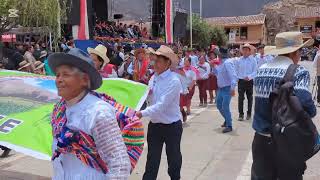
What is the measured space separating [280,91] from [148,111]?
160 cm

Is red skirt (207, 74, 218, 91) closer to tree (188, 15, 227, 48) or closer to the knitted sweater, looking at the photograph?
the knitted sweater

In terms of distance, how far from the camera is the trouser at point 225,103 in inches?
392

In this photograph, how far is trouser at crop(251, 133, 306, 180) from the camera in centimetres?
394

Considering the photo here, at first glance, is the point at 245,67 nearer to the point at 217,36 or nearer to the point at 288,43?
the point at 288,43

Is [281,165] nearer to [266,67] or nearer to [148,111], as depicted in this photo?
[266,67]

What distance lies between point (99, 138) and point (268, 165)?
2033mm

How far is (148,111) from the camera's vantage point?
16.3 ft

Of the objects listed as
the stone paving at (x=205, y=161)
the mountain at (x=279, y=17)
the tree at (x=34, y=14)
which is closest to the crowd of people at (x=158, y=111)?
the stone paving at (x=205, y=161)

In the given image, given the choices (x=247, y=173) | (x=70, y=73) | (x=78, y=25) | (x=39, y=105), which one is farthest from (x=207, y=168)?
(x=78, y=25)

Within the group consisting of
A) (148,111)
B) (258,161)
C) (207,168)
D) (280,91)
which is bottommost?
(207,168)

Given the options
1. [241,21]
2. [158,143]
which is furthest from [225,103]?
[241,21]

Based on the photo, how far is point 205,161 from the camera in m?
7.45

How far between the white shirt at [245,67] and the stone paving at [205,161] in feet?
5.81

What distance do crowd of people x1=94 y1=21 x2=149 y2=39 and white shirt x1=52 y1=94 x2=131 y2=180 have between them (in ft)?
75.5
